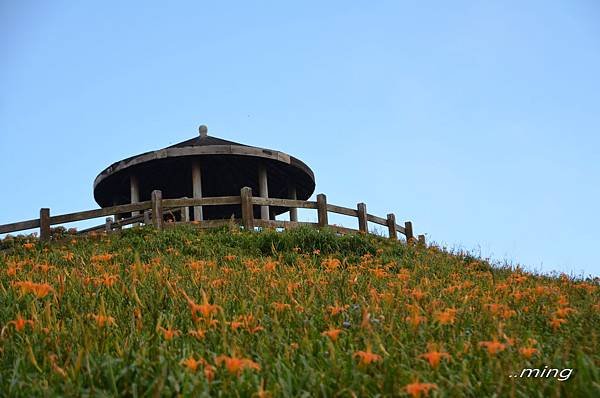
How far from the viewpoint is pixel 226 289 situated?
403cm

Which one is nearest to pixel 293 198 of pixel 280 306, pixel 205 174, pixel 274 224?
pixel 205 174

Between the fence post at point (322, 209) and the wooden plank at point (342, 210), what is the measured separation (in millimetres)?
186

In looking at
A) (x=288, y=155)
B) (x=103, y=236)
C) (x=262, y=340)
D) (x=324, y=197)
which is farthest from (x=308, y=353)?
(x=288, y=155)

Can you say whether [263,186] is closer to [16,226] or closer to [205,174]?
[205,174]

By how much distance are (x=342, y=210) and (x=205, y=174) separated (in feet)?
24.2

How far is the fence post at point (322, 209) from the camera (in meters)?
13.8

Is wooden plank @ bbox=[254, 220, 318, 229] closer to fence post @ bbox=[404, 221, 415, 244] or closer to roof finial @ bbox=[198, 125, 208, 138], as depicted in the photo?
fence post @ bbox=[404, 221, 415, 244]

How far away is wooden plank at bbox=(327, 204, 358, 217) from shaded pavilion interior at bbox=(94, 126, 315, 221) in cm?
328

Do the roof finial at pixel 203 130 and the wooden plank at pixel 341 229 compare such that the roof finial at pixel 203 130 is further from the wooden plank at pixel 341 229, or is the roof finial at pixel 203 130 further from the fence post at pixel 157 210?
the wooden plank at pixel 341 229

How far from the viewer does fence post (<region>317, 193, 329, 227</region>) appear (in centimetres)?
1381

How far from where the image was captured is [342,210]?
1449cm

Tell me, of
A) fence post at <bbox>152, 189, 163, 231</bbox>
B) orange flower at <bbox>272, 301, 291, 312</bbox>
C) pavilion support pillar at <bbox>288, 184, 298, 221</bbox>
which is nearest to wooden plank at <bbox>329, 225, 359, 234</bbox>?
fence post at <bbox>152, 189, 163, 231</bbox>

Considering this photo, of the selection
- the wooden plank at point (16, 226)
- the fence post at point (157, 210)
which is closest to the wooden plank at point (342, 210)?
the fence post at point (157, 210)

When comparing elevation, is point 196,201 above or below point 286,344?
above
